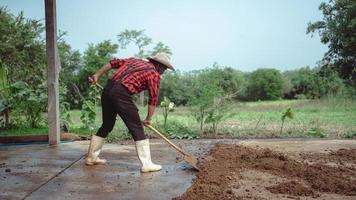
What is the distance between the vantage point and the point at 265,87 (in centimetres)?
2681

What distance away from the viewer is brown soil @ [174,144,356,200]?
3854 millimetres

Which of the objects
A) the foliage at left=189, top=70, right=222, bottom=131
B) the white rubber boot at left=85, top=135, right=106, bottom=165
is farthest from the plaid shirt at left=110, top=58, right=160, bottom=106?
the foliage at left=189, top=70, right=222, bottom=131

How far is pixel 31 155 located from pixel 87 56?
25.1 metres

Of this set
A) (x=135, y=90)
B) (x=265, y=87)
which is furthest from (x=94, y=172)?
(x=265, y=87)

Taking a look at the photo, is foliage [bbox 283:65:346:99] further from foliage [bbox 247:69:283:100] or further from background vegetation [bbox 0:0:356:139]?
foliage [bbox 247:69:283:100]

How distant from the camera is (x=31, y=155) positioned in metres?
5.95

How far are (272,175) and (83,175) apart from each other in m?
2.15

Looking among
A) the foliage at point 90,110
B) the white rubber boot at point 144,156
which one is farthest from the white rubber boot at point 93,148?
the foliage at point 90,110

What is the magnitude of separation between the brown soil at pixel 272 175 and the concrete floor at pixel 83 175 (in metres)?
0.30

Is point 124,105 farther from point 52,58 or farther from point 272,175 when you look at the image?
point 52,58

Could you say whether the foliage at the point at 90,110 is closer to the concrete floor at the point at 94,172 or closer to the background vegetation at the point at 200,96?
the background vegetation at the point at 200,96

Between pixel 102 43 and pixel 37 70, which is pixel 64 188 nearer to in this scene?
pixel 37 70

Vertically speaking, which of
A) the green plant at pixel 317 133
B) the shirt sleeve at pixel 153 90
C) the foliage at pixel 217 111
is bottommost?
the green plant at pixel 317 133

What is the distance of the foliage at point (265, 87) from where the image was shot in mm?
26875
